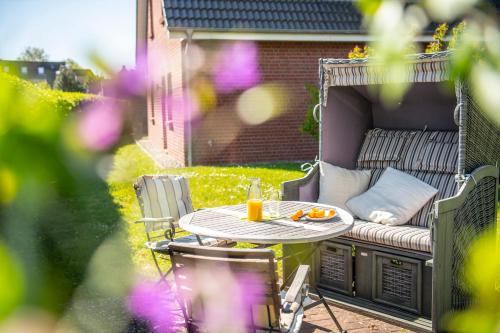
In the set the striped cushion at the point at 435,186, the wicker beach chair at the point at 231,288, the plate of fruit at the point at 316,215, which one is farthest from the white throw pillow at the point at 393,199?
the wicker beach chair at the point at 231,288

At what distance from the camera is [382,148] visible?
5984 mm

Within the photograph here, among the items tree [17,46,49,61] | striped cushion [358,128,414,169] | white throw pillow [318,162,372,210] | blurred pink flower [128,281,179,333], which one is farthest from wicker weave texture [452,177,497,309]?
tree [17,46,49,61]

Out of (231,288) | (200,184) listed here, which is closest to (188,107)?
(200,184)

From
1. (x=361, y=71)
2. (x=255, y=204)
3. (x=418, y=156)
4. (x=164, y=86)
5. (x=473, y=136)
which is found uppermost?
(x=164, y=86)

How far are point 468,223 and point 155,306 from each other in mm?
2766

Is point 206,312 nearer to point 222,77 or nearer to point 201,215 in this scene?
point 201,215

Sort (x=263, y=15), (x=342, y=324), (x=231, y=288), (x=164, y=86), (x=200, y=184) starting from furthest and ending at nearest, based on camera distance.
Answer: (x=164, y=86) → (x=263, y=15) → (x=200, y=184) → (x=342, y=324) → (x=231, y=288)

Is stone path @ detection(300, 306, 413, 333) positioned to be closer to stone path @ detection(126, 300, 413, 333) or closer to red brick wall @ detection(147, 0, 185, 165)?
stone path @ detection(126, 300, 413, 333)

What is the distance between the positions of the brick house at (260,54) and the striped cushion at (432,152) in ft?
26.7

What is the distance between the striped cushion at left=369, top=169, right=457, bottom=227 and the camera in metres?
5.20

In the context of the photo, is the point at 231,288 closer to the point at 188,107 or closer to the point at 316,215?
the point at 316,215

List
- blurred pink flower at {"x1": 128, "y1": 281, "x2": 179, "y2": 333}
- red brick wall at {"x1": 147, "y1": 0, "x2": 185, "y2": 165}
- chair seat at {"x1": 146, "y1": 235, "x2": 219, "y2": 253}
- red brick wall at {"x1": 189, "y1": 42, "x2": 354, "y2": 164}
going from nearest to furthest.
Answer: blurred pink flower at {"x1": 128, "y1": 281, "x2": 179, "y2": 333}, chair seat at {"x1": 146, "y1": 235, "x2": 219, "y2": 253}, red brick wall at {"x1": 189, "y1": 42, "x2": 354, "y2": 164}, red brick wall at {"x1": 147, "y1": 0, "x2": 185, "y2": 165}

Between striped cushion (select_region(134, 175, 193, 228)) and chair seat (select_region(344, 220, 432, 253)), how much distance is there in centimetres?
165

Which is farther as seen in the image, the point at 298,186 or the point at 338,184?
the point at 338,184
